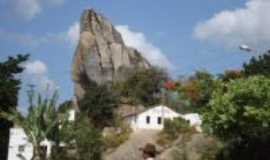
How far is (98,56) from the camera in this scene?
275 feet

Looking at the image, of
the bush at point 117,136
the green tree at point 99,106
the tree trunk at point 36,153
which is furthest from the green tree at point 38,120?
the green tree at point 99,106

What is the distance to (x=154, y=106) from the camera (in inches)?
2820

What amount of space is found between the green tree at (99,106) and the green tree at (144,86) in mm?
4970

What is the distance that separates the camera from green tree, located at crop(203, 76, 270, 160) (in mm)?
A: 34312

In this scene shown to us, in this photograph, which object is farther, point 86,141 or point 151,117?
point 151,117

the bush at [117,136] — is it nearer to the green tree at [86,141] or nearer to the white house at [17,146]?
the green tree at [86,141]

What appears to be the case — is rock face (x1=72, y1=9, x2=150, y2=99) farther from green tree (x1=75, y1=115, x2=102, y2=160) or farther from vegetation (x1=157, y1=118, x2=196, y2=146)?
green tree (x1=75, y1=115, x2=102, y2=160)

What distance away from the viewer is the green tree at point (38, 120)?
43.7 meters

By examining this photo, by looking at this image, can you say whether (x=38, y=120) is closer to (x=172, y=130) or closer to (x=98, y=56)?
(x=172, y=130)

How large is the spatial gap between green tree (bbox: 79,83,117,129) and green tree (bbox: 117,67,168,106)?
4970 millimetres

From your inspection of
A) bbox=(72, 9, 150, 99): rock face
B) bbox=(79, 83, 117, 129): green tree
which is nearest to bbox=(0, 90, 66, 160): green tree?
bbox=(79, 83, 117, 129): green tree

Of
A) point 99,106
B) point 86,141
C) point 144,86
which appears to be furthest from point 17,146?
point 144,86

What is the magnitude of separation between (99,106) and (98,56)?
16764mm

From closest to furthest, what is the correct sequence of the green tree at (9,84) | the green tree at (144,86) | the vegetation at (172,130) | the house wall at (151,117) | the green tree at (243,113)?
the green tree at (243,113) → the green tree at (9,84) → the vegetation at (172,130) → the house wall at (151,117) → the green tree at (144,86)
